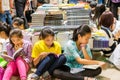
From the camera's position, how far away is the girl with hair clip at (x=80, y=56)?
345 cm

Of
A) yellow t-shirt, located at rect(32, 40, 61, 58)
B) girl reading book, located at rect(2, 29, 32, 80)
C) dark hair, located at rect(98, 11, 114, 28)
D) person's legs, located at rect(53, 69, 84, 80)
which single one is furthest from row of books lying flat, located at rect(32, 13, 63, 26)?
person's legs, located at rect(53, 69, 84, 80)

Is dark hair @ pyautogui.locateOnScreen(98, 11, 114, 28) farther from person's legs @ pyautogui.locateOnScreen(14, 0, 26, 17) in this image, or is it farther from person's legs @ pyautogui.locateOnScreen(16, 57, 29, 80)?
person's legs @ pyautogui.locateOnScreen(14, 0, 26, 17)

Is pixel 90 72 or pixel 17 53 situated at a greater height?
pixel 17 53

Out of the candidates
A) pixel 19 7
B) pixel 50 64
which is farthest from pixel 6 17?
pixel 50 64

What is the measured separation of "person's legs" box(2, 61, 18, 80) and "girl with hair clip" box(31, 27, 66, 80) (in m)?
0.22

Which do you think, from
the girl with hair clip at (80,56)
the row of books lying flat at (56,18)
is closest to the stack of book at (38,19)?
the row of books lying flat at (56,18)

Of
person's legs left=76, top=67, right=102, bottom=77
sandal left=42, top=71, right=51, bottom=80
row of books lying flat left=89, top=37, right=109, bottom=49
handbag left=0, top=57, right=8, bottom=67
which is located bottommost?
sandal left=42, top=71, right=51, bottom=80

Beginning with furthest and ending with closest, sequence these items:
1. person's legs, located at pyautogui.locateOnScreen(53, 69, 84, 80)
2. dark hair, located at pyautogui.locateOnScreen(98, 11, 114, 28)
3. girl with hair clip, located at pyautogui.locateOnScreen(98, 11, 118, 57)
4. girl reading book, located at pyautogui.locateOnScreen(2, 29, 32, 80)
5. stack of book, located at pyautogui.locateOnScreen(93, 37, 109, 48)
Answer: dark hair, located at pyautogui.locateOnScreen(98, 11, 114, 28) → girl with hair clip, located at pyautogui.locateOnScreen(98, 11, 118, 57) → stack of book, located at pyautogui.locateOnScreen(93, 37, 109, 48) → girl reading book, located at pyautogui.locateOnScreen(2, 29, 32, 80) → person's legs, located at pyautogui.locateOnScreen(53, 69, 84, 80)

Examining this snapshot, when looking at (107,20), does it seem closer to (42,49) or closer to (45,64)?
(42,49)

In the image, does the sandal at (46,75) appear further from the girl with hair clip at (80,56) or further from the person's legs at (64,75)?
the girl with hair clip at (80,56)

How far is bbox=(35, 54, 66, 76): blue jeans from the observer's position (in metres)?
3.46

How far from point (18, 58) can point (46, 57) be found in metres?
0.32

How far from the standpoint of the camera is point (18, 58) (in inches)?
139

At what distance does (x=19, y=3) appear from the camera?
22.9 ft
